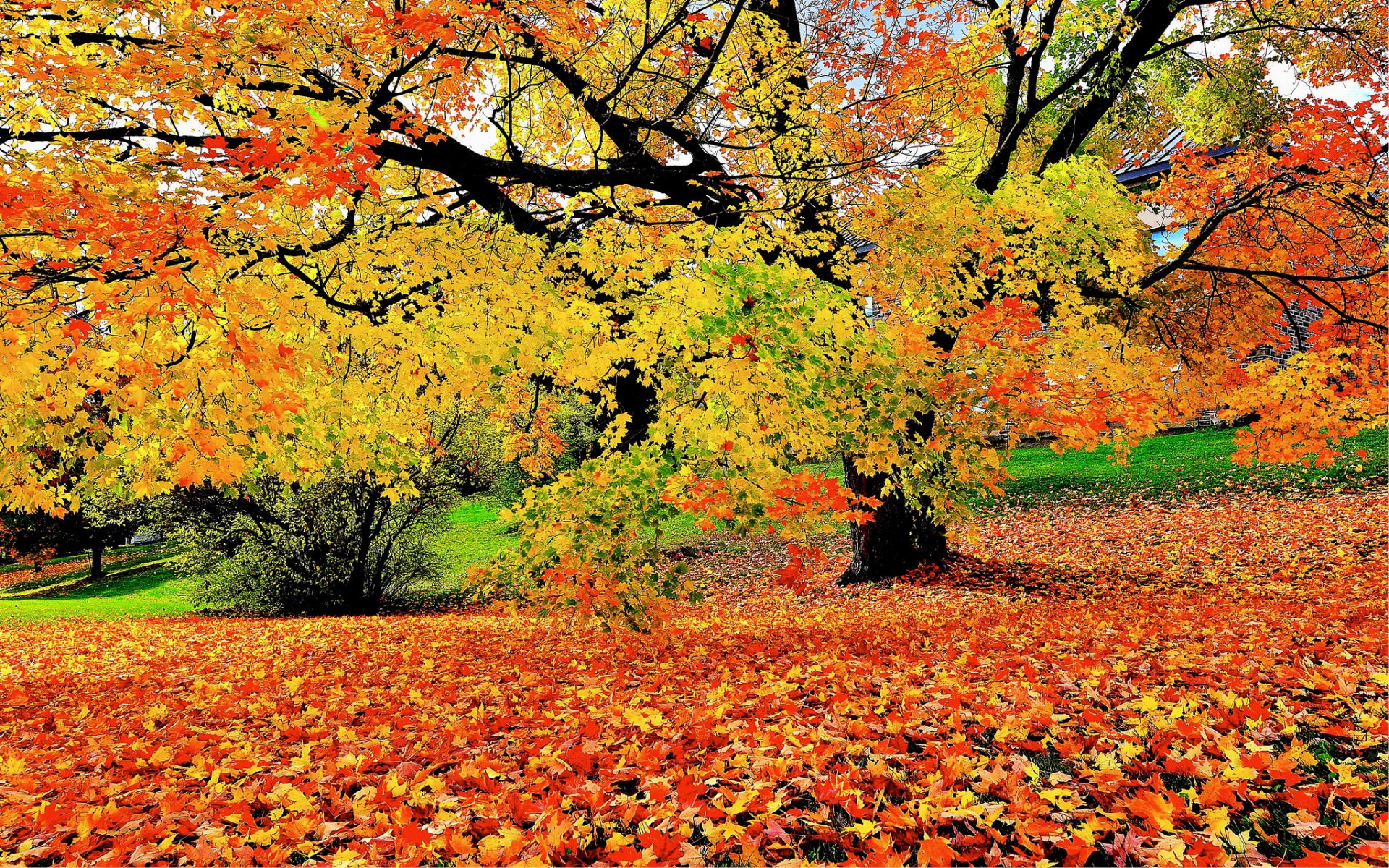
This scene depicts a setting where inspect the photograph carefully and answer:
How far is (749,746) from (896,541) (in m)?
7.54

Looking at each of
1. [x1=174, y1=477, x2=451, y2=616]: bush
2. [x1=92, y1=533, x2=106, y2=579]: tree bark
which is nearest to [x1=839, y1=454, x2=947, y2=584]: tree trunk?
[x1=174, y1=477, x2=451, y2=616]: bush

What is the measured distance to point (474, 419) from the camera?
52.4ft

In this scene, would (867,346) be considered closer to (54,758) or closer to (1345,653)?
(1345,653)

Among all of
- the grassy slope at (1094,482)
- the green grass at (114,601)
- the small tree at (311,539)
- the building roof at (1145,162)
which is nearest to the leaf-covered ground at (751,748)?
the small tree at (311,539)

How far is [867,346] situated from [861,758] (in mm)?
3132

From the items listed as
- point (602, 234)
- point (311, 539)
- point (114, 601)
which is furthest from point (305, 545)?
point (114, 601)

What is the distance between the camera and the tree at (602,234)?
4465 millimetres

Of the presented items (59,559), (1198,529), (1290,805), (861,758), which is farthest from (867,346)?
(59,559)

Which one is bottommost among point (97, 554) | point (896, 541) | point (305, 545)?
point (896, 541)

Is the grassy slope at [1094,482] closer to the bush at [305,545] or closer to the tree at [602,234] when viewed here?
the bush at [305,545]

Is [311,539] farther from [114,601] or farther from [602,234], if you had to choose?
[114,601]

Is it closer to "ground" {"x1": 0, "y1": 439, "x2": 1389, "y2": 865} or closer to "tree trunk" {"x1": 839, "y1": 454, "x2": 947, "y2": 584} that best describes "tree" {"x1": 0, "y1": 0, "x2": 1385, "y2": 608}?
"tree trunk" {"x1": 839, "y1": 454, "x2": 947, "y2": 584}

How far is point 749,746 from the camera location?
10.9 feet

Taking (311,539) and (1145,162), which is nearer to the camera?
(311,539)
